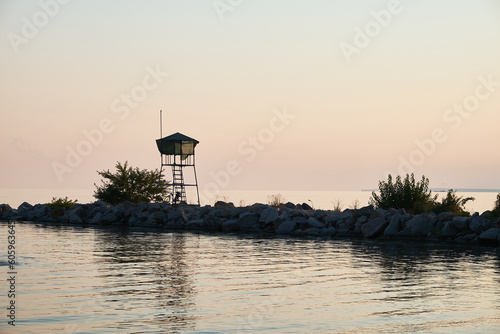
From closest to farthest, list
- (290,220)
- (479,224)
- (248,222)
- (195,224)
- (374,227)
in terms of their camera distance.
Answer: (479,224) → (374,227) → (290,220) → (248,222) → (195,224)

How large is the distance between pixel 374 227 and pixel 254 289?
14.5 metres

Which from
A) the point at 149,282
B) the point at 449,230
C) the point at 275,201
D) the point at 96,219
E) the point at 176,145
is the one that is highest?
the point at 176,145

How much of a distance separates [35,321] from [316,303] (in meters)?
4.83

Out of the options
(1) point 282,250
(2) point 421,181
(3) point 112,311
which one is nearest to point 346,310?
(3) point 112,311

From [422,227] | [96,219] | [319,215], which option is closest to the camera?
[422,227]

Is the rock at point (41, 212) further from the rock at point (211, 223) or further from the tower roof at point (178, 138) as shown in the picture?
the rock at point (211, 223)

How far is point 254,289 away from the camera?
13102 mm

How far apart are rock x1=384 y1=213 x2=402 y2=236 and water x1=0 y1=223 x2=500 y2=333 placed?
3609mm

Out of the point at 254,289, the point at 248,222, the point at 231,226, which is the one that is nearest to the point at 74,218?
the point at 231,226

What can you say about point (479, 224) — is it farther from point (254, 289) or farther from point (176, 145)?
point (176, 145)

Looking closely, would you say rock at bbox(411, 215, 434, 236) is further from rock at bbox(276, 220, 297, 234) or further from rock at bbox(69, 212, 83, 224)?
rock at bbox(69, 212, 83, 224)

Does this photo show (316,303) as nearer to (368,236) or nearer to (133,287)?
(133,287)

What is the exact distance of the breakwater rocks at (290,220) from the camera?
81.7 ft

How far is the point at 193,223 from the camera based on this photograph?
34000 millimetres
